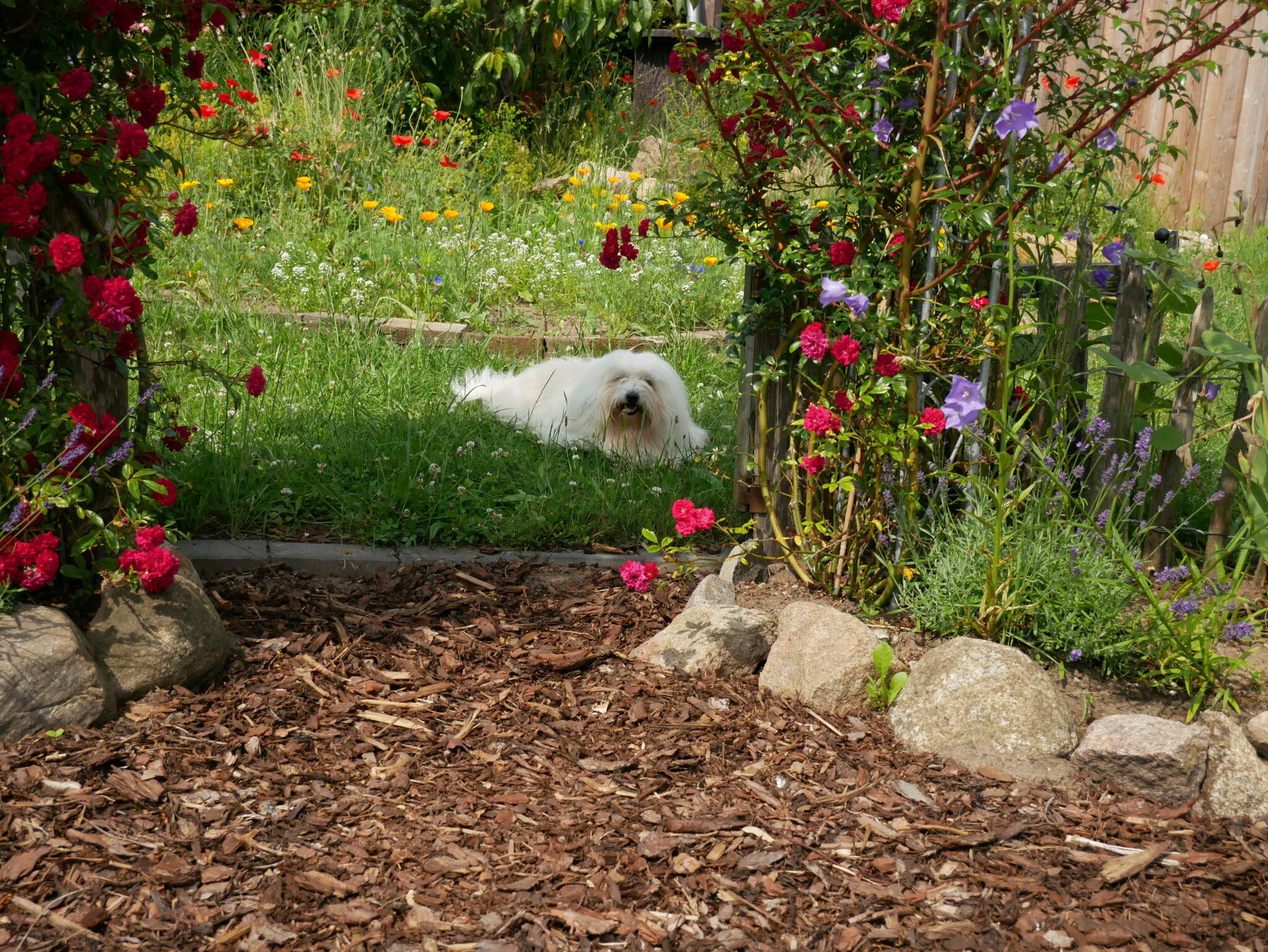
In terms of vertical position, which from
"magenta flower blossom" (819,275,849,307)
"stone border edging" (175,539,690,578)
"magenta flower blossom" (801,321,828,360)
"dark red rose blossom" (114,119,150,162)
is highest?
"dark red rose blossom" (114,119,150,162)

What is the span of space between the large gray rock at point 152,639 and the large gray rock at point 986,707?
5.78 ft

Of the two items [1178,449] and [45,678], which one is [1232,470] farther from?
[45,678]

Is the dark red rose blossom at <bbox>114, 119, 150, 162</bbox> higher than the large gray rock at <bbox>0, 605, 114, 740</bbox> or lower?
higher

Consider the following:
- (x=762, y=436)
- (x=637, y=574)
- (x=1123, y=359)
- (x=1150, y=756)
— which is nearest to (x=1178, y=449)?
(x=1123, y=359)

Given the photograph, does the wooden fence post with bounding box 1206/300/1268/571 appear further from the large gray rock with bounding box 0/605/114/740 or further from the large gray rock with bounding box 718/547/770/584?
the large gray rock with bounding box 0/605/114/740

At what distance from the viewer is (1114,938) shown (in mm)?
1960

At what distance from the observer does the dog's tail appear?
205 inches

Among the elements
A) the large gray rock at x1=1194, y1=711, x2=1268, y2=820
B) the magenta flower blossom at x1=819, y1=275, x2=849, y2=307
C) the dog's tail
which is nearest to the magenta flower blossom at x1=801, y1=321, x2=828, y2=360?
the magenta flower blossom at x1=819, y1=275, x2=849, y2=307

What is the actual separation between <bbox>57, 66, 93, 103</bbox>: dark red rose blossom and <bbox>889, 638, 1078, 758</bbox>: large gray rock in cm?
241

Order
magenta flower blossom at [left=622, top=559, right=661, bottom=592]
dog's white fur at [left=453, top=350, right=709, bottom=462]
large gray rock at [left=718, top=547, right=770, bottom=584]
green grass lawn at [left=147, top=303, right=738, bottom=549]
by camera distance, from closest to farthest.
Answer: magenta flower blossom at [left=622, top=559, right=661, bottom=592] < large gray rock at [left=718, top=547, right=770, bottom=584] < green grass lawn at [left=147, top=303, right=738, bottom=549] < dog's white fur at [left=453, top=350, right=709, bottom=462]

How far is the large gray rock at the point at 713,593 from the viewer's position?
10.7 feet

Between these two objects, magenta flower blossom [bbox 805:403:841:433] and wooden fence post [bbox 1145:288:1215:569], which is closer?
magenta flower blossom [bbox 805:403:841:433]

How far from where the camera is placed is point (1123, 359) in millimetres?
3023

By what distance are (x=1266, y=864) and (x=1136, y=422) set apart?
1.29 m
